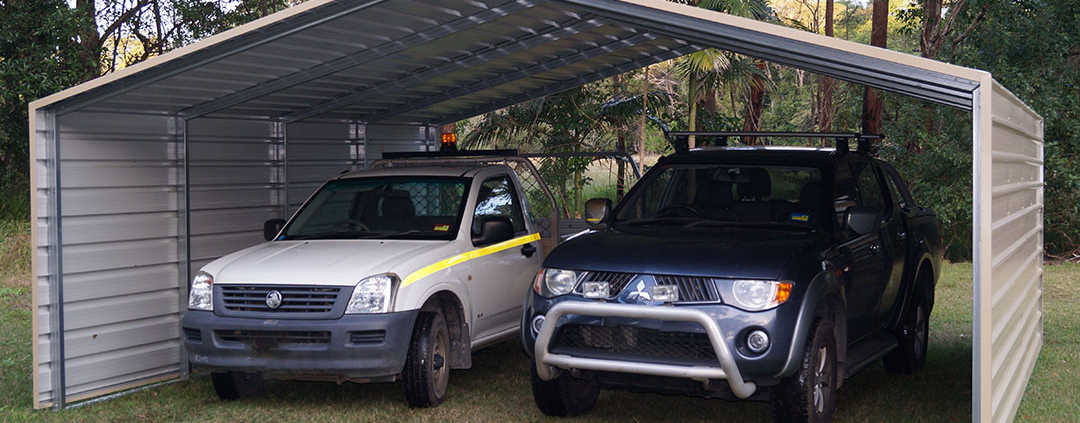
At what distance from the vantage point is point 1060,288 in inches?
563

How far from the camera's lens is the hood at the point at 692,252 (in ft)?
19.0

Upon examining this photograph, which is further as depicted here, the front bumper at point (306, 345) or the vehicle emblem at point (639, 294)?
the front bumper at point (306, 345)

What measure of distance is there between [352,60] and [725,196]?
10.1 ft

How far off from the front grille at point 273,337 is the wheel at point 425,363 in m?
0.62

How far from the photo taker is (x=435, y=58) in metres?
8.96

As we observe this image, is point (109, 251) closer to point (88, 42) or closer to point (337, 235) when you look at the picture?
point (337, 235)

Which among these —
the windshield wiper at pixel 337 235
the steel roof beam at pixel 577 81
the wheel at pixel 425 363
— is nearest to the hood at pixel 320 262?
the windshield wiper at pixel 337 235

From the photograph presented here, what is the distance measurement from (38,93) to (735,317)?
13656 mm

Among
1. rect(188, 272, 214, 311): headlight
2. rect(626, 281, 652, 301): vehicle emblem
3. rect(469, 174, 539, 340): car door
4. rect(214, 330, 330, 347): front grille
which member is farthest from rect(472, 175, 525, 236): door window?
rect(626, 281, 652, 301): vehicle emblem

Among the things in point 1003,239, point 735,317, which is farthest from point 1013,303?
point 735,317

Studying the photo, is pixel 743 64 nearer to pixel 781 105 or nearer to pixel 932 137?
pixel 932 137

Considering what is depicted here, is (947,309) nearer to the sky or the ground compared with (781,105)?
nearer to the ground

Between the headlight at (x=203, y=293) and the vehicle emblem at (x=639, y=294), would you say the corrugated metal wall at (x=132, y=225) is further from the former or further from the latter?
the vehicle emblem at (x=639, y=294)

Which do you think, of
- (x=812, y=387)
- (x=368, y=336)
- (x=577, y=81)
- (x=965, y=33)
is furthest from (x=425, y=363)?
(x=965, y=33)
